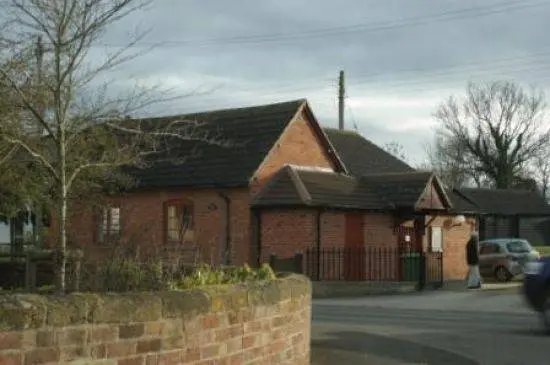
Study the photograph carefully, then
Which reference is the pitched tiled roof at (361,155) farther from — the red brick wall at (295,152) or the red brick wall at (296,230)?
the red brick wall at (296,230)

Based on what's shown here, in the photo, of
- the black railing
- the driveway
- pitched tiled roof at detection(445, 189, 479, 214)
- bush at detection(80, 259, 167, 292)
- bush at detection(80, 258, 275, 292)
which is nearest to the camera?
bush at detection(80, 258, 275, 292)

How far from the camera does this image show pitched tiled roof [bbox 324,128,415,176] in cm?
3494

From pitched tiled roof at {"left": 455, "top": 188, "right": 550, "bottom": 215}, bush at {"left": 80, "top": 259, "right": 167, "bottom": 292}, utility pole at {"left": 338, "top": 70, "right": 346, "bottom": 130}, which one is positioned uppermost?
utility pole at {"left": 338, "top": 70, "right": 346, "bottom": 130}

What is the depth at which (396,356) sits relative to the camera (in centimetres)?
1110

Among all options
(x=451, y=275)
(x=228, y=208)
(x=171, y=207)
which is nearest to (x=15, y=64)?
(x=228, y=208)

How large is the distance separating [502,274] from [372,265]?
768cm

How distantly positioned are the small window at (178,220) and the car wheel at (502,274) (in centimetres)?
1243

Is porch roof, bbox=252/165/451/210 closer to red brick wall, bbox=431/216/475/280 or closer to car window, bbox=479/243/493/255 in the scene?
red brick wall, bbox=431/216/475/280

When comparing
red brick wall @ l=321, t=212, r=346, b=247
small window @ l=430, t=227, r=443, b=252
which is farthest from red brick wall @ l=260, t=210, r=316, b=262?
small window @ l=430, t=227, r=443, b=252

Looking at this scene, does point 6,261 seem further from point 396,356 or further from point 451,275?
point 451,275

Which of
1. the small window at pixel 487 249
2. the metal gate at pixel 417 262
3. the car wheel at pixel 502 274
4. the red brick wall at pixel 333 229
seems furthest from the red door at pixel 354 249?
the small window at pixel 487 249

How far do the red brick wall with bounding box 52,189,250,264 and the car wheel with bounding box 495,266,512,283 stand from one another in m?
11.3

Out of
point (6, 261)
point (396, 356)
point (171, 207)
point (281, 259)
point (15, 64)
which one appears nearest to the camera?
point (15, 64)

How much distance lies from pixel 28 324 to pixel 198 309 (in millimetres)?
1689
